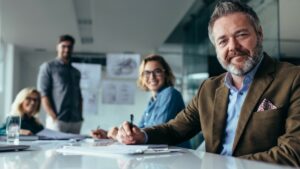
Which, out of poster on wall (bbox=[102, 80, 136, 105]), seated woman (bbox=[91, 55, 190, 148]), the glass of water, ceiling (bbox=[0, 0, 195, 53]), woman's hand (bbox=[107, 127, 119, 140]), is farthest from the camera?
poster on wall (bbox=[102, 80, 136, 105])

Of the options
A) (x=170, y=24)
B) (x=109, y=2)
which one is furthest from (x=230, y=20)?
(x=170, y=24)

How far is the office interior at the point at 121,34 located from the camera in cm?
421

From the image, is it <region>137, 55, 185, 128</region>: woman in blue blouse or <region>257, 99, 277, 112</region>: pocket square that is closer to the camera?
<region>257, 99, 277, 112</region>: pocket square

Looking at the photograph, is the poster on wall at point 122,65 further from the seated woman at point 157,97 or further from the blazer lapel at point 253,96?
the blazer lapel at point 253,96

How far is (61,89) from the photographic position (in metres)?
3.71

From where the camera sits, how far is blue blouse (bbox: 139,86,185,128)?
2.17 metres

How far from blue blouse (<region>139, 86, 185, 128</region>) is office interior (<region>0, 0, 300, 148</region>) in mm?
1476

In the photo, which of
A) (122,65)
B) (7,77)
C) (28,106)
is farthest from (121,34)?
(28,106)

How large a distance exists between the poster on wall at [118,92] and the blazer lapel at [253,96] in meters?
3.92

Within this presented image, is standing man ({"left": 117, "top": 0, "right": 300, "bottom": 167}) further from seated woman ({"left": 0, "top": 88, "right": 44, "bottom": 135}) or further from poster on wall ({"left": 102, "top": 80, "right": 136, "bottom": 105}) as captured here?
poster on wall ({"left": 102, "top": 80, "right": 136, "bottom": 105})

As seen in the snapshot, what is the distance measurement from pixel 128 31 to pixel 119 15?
1.02 m

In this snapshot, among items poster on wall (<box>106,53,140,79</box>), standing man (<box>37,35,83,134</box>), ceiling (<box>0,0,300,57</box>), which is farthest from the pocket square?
poster on wall (<box>106,53,140,79</box>)

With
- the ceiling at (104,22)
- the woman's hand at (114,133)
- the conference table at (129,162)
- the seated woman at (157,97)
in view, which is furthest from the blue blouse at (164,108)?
the ceiling at (104,22)

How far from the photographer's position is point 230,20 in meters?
1.29
